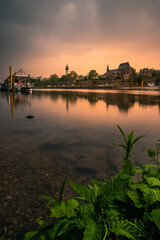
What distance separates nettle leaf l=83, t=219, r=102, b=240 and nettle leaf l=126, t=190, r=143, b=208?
52 centimetres

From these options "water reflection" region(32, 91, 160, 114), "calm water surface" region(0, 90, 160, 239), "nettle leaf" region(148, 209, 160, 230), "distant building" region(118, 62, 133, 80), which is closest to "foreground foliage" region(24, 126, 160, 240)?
"nettle leaf" region(148, 209, 160, 230)

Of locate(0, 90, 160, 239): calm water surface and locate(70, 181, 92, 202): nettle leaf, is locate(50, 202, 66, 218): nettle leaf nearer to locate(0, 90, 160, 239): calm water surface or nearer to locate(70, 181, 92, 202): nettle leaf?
locate(70, 181, 92, 202): nettle leaf

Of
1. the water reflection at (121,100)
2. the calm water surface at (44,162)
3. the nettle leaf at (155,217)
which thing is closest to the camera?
the nettle leaf at (155,217)

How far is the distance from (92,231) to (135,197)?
0.65m

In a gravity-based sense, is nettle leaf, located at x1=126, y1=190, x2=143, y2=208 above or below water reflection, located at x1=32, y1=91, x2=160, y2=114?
below

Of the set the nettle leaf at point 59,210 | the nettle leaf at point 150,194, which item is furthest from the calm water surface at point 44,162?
the nettle leaf at point 150,194

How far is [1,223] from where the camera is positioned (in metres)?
1.81

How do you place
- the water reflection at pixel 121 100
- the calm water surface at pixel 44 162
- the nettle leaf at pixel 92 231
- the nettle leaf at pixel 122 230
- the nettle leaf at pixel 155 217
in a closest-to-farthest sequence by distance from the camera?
the nettle leaf at pixel 92 231
the nettle leaf at pixel 122 230
the nettle leaf at pixel 155 217
the calm water surface at pixel 44 162
the water reflection at pixel 121 100

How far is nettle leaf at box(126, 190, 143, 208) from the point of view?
49.9 inches

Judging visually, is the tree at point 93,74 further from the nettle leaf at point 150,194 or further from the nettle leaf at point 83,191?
the nettle leaf at point 83,191

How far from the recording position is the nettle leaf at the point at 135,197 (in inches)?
49.9

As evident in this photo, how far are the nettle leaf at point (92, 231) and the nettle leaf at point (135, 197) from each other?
52cm

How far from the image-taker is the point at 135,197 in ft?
4.37

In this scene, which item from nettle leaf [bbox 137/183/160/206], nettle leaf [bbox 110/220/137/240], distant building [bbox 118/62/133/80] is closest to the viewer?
nettle leaf [bbox 110/220/137/240]
